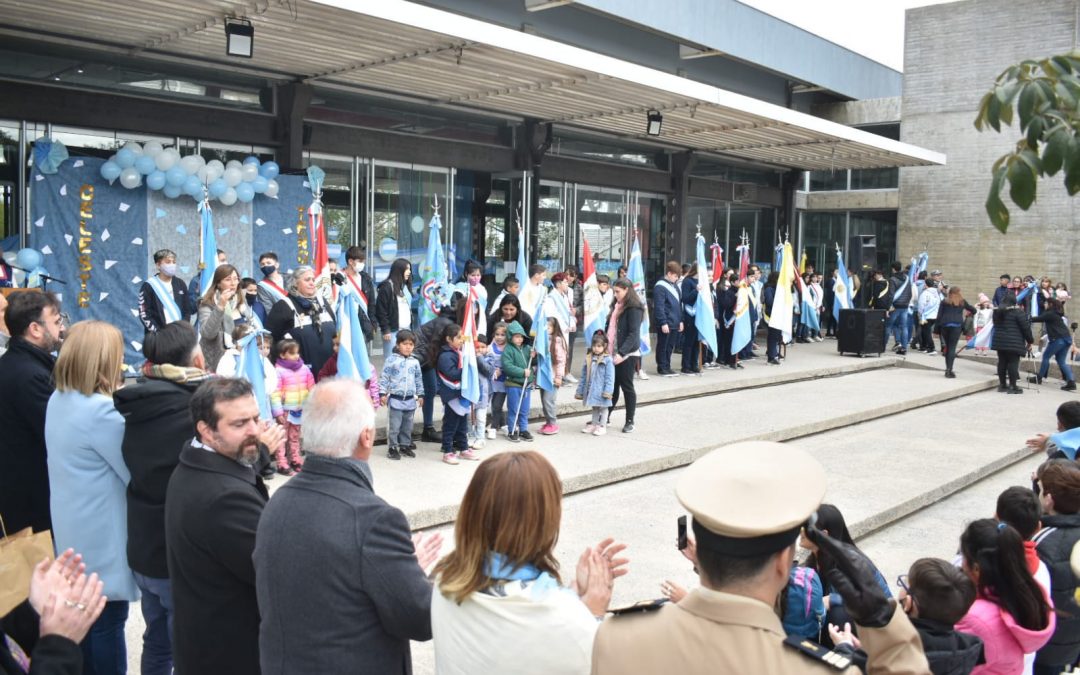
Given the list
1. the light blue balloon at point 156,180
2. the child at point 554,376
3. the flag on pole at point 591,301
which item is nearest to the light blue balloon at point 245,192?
the light blue balloon at point 156,180

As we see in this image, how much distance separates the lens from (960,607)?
10.3 feet

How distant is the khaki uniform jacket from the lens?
1.87 meters

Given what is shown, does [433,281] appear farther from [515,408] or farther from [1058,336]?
[1058,336]

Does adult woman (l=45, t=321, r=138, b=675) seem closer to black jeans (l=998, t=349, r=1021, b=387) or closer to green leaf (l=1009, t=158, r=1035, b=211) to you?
green leaf (l=1009, t=158, r=1035, b=211)

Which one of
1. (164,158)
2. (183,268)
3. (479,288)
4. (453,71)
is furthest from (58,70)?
(479,288)

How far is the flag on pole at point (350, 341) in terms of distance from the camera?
28.9 ft

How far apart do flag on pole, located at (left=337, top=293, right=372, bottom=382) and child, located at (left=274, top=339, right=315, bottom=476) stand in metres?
0.81

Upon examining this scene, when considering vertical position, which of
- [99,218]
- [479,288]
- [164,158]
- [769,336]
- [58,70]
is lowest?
[769,336]

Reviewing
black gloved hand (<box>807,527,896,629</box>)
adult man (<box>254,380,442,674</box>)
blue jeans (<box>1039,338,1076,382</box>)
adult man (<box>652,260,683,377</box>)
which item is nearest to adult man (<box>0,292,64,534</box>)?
adult man (<box>254,380,442,674</box>)

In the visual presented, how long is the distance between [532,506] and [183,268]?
35.8ft

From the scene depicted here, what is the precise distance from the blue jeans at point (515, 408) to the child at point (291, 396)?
2.43m

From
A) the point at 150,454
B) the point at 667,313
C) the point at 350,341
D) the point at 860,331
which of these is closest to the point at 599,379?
the point at 350,341

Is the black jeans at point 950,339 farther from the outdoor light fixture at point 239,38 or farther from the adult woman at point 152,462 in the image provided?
the adult woman at point 152,462

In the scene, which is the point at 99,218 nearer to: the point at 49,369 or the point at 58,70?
the point at 58,70
